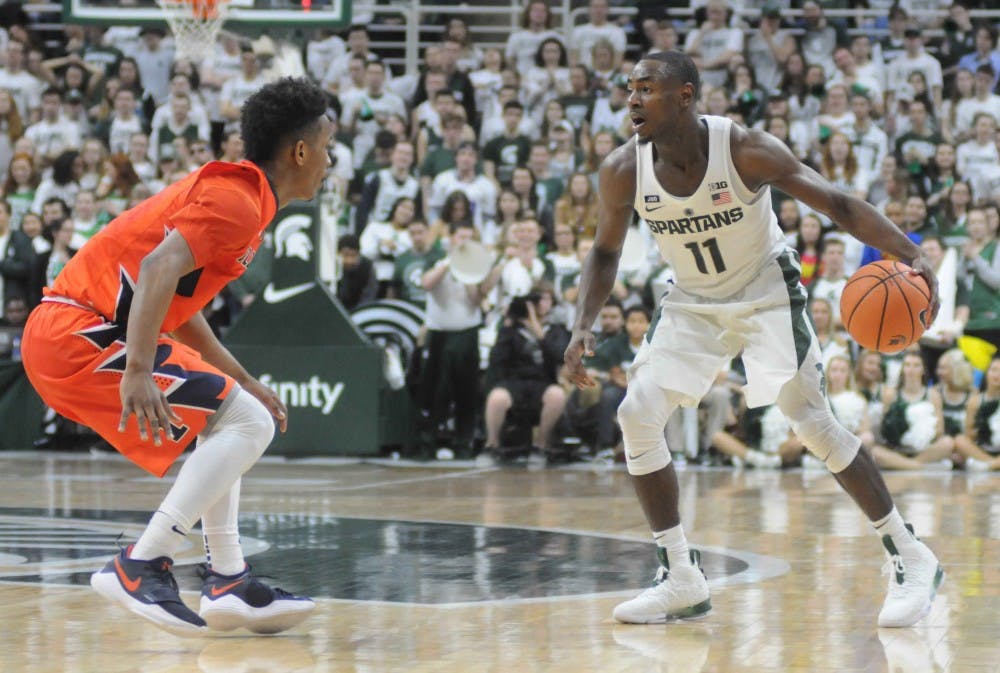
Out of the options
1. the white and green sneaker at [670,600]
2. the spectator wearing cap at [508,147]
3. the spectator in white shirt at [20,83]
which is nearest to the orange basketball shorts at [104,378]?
the white and green sneaker at [670,600]

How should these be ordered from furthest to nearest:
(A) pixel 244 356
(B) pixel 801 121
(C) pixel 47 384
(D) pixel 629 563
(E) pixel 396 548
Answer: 1. (B) pixel 801 121
2. (A) pixel 244 356
3. (E) pixel 396 548
4. (D) pixel 629 563
5. (C) pixel 47 384

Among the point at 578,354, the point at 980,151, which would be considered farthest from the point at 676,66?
the point at 980,151

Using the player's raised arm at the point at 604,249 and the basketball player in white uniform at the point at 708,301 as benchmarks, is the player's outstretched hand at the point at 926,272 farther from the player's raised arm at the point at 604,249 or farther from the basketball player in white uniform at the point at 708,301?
the player's raised arm at the point at 604,249

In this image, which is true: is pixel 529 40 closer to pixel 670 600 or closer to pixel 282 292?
pixel 282 292

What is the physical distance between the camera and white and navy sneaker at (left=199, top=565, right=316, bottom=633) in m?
5.23

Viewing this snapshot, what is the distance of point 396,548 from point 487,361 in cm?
597

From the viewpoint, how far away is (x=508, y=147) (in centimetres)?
1573

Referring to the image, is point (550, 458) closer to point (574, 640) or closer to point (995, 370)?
point (995, 370)

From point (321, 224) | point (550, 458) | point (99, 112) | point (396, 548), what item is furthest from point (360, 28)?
point (396, 548)

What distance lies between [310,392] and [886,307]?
779 centimetres

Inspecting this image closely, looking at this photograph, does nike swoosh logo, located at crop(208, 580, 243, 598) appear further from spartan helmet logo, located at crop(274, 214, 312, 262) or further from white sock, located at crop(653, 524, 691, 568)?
spartan helmet logo, located at crop(274, 214, 312, 262)

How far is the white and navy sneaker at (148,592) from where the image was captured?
4949 millimetres

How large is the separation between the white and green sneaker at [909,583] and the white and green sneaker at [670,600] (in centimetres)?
64

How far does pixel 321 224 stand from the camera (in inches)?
519
